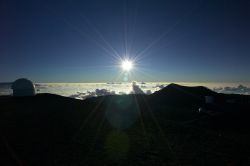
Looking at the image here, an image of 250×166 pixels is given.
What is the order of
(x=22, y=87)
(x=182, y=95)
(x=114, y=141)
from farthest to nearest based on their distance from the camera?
(x=182, y=95) < (x=22, y=87) < (x=114, y=141)

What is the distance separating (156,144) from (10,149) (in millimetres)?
11327

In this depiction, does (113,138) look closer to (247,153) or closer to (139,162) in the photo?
(139,162)

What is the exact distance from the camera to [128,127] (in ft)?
82.0

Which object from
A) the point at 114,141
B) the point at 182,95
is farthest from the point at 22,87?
the point at 114,141

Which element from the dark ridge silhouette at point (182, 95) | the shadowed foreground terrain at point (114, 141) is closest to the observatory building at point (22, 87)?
the shadowed foreground terrain at point (114, 141)

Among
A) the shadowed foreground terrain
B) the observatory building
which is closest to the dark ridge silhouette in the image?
the shadowed foreground terrain

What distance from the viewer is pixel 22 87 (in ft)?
182

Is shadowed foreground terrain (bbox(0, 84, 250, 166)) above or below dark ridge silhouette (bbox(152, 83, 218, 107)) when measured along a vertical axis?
below

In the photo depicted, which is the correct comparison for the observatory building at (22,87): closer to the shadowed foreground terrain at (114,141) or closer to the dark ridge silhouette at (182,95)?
the shadowed foreground terrain at (114,141)

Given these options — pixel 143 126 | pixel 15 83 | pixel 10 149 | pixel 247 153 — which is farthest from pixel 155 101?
pixel 10 149

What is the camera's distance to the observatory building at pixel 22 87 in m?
55.0

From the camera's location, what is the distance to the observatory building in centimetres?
5497

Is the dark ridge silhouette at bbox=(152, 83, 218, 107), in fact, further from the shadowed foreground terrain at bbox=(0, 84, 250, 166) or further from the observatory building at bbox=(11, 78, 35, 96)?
the observatory building at bbox=(11, 78, 35, 96)

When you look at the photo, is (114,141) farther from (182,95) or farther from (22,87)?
(22,87)
